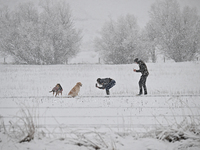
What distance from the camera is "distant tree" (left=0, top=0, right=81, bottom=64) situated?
2703 centimetres

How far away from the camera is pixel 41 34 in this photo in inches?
1081

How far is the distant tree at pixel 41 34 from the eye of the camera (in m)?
27.0

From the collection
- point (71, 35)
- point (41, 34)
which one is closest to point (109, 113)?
point (71, 35)

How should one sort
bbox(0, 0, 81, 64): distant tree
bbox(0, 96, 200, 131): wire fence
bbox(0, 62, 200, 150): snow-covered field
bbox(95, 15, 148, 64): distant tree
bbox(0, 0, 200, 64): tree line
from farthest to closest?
1. bbox(95, 15, 148, 64): distant tree
2. bbox(0, 0, 200, 64): tree line
3. bbox(0, 0, 81, 64): distant tree
4. bbox(0, 96, 200, 131): wire fence
5. bbox(0, 62, 200, 150): snow-covered field

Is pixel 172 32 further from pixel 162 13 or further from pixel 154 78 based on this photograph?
pixel 154 78

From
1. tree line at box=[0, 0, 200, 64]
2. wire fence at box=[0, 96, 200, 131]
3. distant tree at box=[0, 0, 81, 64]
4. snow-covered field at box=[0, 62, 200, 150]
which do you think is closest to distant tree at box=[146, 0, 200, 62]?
tree line at box=[0, 0, 200, 64]

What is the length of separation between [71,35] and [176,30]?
17355mm

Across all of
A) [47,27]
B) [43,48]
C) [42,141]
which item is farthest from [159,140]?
[47,27]

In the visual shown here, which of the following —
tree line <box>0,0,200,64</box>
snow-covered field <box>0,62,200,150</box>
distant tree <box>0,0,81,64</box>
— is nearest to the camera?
snow-covered field <box>0,62,200,150</box>

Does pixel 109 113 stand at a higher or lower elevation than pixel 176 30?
lower

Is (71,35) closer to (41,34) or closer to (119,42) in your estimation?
(41,34)

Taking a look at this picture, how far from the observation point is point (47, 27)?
27688 millimetres

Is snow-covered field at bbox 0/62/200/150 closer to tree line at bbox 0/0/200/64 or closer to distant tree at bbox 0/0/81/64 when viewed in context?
distant tree at bbox 0/0/81/64

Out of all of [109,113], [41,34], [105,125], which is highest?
[41,34]
